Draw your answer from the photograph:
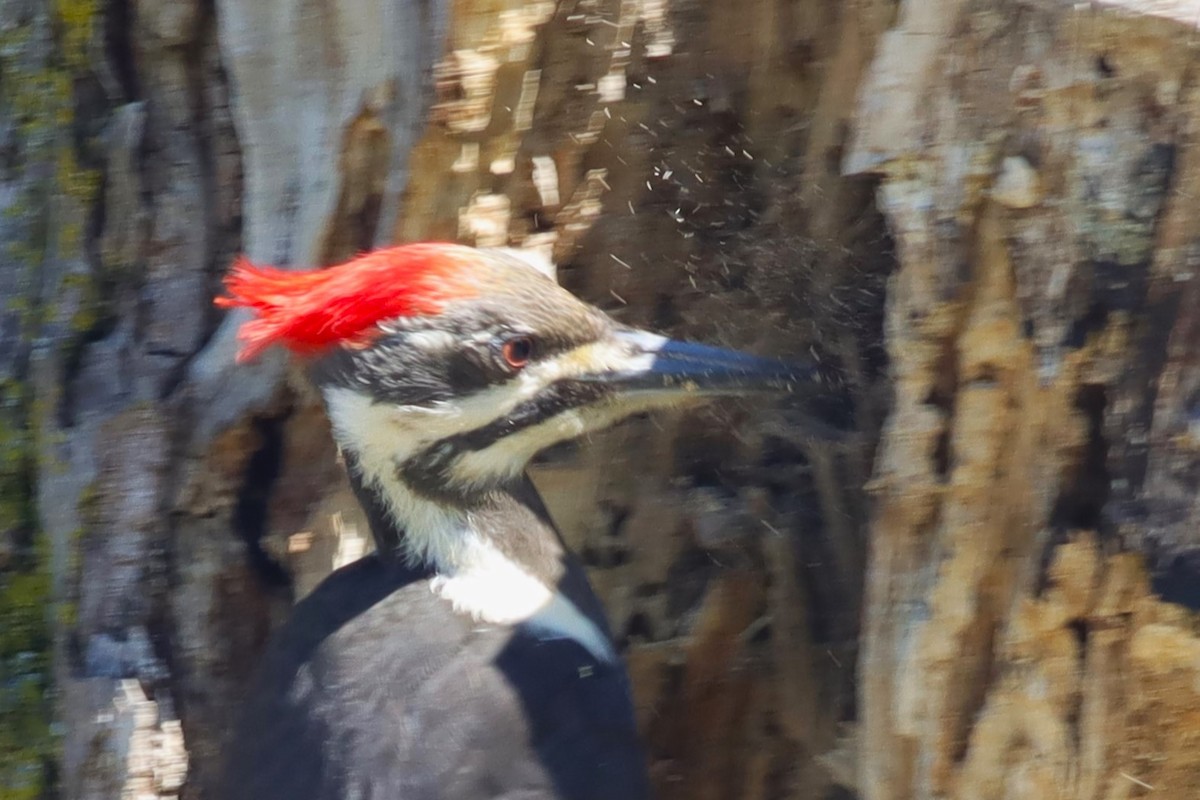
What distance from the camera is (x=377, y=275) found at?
194cm

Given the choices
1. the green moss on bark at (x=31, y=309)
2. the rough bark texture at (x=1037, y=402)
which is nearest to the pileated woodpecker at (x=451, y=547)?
the rough bark texture at (x=1037, y=402)

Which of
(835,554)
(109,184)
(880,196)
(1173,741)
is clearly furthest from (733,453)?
(109,184)

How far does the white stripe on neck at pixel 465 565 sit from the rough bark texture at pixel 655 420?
235 mm

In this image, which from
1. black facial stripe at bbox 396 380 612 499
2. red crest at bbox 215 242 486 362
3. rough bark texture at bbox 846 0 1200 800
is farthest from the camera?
black facial stripe at bbox 396 380 612 499

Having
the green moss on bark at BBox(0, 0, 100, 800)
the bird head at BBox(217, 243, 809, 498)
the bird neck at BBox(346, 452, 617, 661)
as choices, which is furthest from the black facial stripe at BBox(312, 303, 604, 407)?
the green moss on bark at BBox(0, 0, 100, 800)

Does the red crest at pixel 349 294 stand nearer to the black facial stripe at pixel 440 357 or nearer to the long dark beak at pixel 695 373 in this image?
the black facial stripe at pixel 440 357

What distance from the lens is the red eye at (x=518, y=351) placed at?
1988 mm

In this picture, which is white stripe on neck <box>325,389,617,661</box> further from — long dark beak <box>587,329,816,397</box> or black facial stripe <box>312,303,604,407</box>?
long dark beak <box>587,329,816,397</box>

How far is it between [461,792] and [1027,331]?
3.23 ft

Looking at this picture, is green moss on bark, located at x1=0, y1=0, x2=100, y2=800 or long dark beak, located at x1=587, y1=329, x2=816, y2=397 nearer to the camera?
long dark beak, located at x1=587, y1=329, x2=816, y2=397

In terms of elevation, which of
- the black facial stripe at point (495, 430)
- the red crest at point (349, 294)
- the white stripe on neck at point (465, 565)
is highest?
the red crest at point (349, 294)

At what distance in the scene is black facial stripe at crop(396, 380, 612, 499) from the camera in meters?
2.04

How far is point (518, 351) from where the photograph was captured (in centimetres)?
200

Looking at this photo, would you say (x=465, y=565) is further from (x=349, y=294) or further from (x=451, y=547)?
(x=349, y=294)
